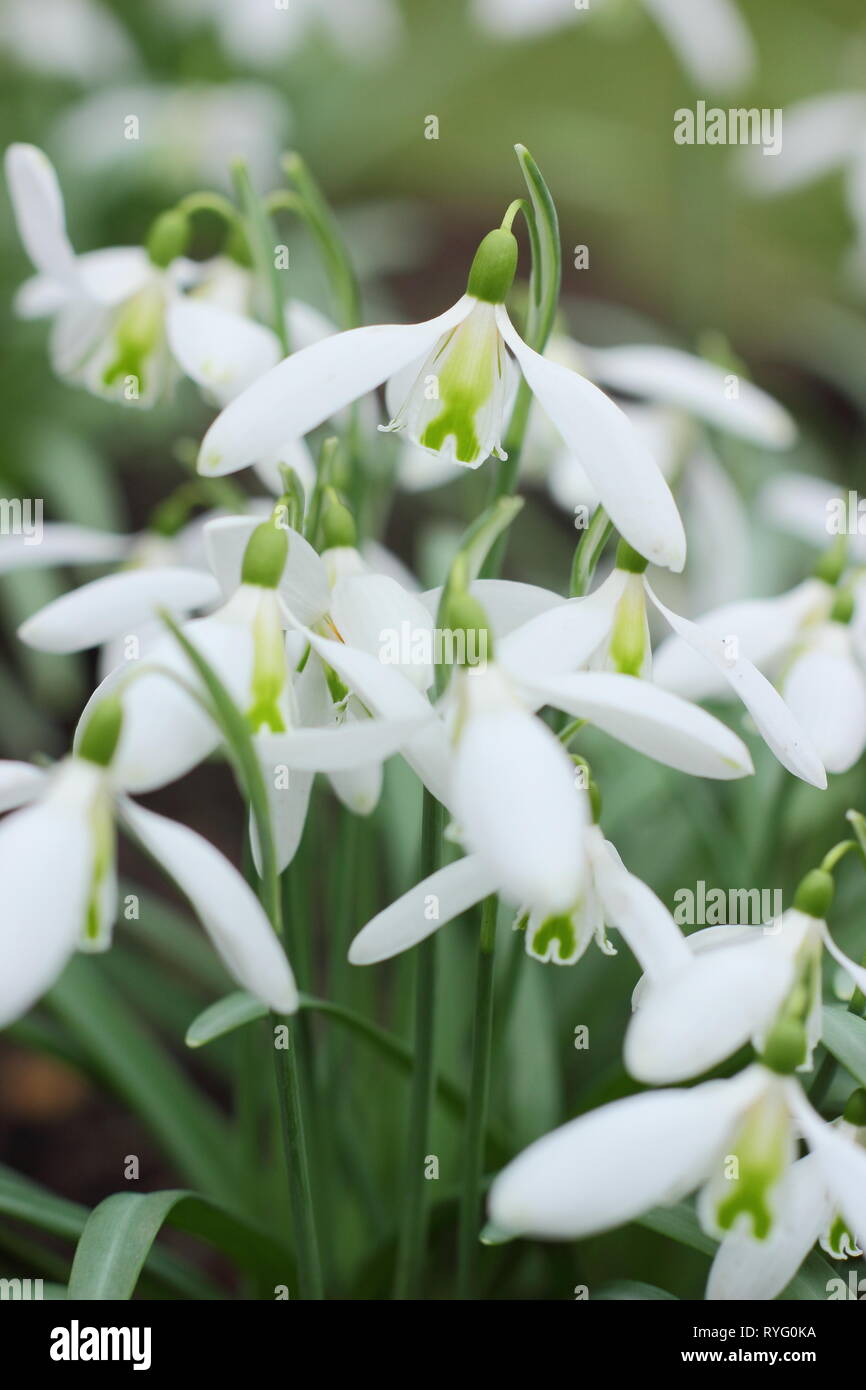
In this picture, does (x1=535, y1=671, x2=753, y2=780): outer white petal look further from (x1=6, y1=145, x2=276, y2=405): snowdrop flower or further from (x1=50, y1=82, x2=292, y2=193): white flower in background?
(x1=50, y1=82, x2=292, y2=193): white flower in background

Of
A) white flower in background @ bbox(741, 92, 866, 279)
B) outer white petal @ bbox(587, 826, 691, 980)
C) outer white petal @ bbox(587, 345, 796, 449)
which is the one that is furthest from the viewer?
white flower in background @ bbox(741, 92, 866, 279)

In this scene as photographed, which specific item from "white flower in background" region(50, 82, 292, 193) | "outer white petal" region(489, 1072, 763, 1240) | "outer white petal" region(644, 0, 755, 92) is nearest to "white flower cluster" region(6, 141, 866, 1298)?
"outer white petal" region(489, 1072, 763, 1240)

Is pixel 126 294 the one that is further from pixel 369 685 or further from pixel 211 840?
pixel 211 840

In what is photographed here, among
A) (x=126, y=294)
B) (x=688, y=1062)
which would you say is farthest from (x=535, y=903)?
(x=126, y=294)

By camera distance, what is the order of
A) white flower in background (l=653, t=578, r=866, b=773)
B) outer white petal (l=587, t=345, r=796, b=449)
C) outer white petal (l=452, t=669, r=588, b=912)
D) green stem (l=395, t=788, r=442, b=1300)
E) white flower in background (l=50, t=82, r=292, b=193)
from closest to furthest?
1. outer white petal (l=452, t=669, r=588, b=912)
2. green stem (l=395, t=788, r=442, b=1300)
3. white flower in background (l=653, t=578, r=866, b=773)
4. outer white petal (l=587, t=345, r=796, b=449)
5. white flower in background (l=50, t=82, r=292, b=193)

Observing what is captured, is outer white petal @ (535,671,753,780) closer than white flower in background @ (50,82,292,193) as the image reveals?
Yes

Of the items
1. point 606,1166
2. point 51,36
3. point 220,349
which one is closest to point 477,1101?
point 606,1166

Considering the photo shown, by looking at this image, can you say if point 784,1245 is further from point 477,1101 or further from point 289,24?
point 289,24
